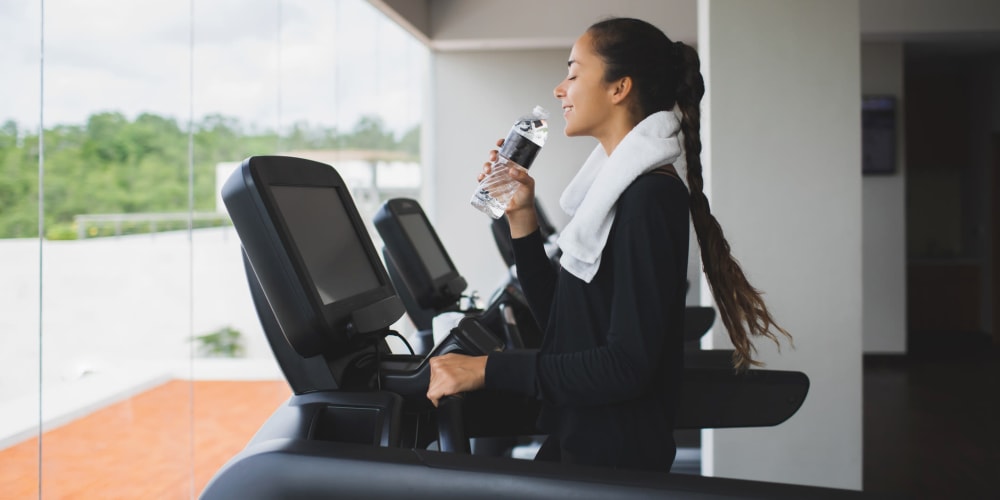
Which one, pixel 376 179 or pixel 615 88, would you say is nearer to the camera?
pixel 615 88

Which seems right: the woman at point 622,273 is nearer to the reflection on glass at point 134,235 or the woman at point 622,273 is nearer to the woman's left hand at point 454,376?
the woman's left hand at point 454,376

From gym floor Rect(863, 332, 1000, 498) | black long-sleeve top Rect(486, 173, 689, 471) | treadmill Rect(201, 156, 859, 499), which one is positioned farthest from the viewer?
Result: gym floor Rect(863, 332, 1000, 498)

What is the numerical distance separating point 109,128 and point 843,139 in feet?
7.15

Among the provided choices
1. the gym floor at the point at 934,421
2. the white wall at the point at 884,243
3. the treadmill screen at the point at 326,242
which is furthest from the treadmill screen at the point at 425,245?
the white wall at the point at 884,243

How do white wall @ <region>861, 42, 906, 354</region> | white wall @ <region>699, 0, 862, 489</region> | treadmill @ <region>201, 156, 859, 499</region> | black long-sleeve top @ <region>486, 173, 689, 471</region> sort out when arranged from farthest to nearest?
white wall @ <region>861, 42, 906, 354</region> → white wall @ <region>699, 0, 862, 489</region> → black long-sleeve top @ <region>486, 173, 689, 471</region> → treadmill @ <region>201, 156, 859, 499</region>

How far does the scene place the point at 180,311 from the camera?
304cm

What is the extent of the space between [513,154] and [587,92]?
155mm

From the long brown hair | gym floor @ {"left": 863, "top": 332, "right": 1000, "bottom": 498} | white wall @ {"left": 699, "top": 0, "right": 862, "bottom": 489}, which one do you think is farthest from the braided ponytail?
gym floor @ {"left": 863, "top": 332, "right": 1000, "bottom": 498}

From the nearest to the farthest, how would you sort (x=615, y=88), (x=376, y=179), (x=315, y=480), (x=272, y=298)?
(x=315, y=480) → (x=272, y=298) → (x=615, y=88) → (x=376, y=179)

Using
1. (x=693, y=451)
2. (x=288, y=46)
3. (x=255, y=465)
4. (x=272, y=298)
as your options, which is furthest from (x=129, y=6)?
(x=693, y=451)

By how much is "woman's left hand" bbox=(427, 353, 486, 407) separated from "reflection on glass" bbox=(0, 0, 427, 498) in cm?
116

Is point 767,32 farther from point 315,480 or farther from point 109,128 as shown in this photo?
point 315,480

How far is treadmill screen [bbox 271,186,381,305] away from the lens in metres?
1.34

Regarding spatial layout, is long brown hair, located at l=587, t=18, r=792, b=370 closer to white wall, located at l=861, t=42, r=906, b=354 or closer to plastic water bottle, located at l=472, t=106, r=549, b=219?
plastic water bottle, located at l=472, t=106, r=549, b=219
